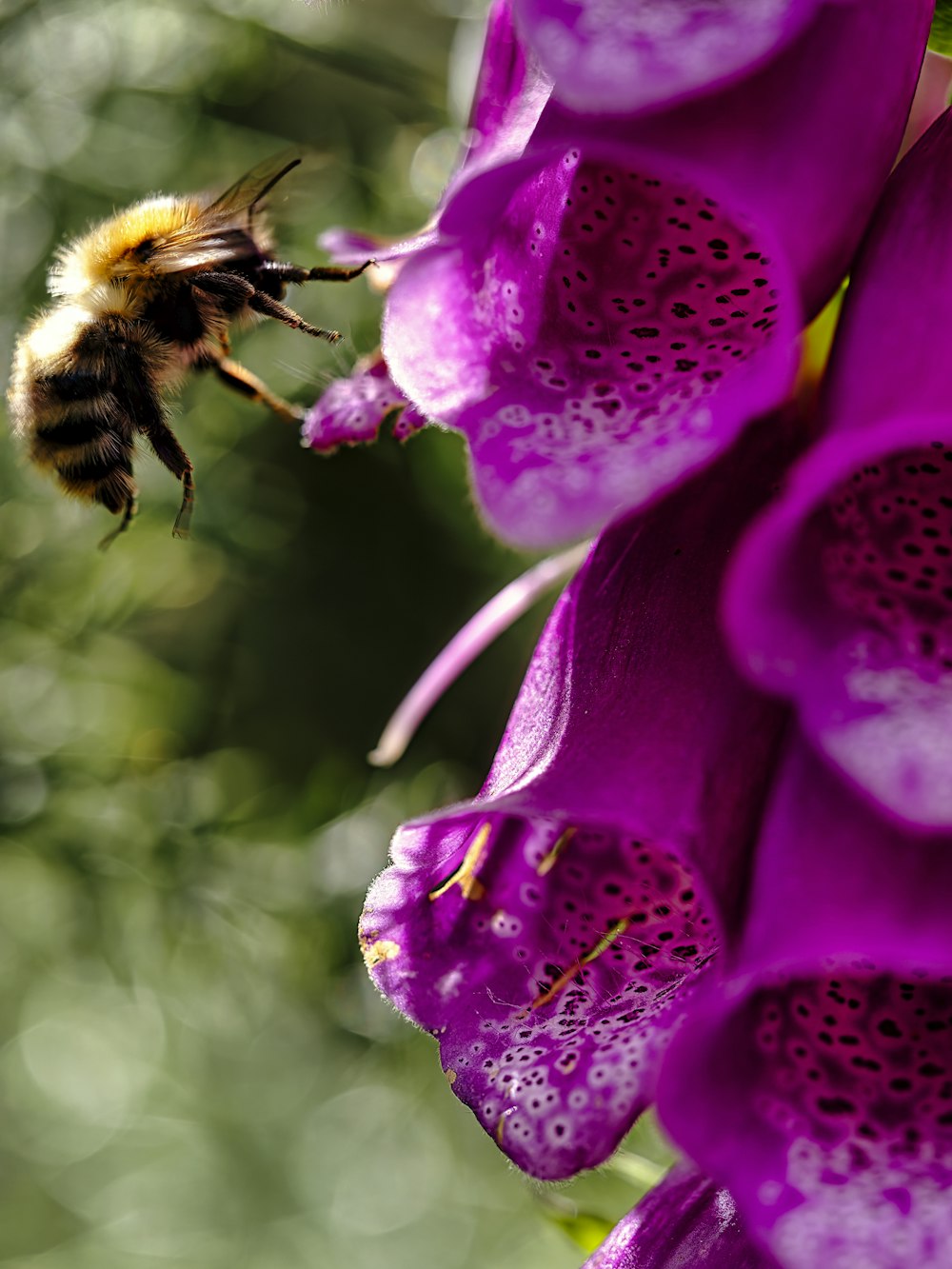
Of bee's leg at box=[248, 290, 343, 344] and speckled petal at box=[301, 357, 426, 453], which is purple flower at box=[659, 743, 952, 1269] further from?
bee's leg at box=[248, 290, 343, 344]

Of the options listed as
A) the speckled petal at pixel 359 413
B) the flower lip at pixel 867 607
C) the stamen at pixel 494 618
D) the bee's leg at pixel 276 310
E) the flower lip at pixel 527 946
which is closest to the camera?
the flower lip at pixel 867 607

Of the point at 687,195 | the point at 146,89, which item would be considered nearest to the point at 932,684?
the point at 687,195

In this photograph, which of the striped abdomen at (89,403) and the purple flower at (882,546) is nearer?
the purple flower at (882,546)

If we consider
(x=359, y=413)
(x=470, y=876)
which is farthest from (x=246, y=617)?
(x=470, y=876)

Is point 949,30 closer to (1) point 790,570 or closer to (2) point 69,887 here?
(1) point 790,570

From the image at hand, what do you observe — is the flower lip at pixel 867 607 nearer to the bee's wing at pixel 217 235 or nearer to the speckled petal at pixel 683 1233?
the speckled petal at pixel 683 1233

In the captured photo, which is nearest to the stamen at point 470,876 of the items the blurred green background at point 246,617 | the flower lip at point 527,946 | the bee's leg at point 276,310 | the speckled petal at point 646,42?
the flower lip at point 527,946
